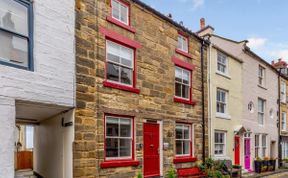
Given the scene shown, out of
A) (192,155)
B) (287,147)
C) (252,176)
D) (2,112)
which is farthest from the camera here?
(287,147)

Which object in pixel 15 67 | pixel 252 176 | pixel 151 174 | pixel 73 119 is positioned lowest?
pixel 252 176

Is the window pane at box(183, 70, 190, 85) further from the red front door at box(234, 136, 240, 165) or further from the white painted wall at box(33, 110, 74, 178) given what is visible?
the white painted wall at box(33, 110, 74, 178)

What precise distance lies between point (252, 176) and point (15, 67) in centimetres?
1543

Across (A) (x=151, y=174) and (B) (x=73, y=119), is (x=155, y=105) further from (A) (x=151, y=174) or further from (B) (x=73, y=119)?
(B) (x=73, y=119)

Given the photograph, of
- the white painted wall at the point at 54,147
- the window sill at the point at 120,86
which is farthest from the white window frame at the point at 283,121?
the white painted wall at the point at 54,147

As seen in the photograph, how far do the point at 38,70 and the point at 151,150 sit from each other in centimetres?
623

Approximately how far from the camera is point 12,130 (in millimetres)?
7637

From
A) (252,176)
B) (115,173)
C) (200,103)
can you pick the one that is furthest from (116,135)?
(252,176)

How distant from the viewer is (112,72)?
37.6 feet

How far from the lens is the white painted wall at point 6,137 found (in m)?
7.38

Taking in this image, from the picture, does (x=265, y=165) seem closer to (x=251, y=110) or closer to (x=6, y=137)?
(x=251, y=110)

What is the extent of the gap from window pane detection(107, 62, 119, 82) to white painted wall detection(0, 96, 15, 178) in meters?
4.24

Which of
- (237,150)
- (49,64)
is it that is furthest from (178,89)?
(49,64)

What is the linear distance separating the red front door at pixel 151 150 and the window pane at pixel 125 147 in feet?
2.98
